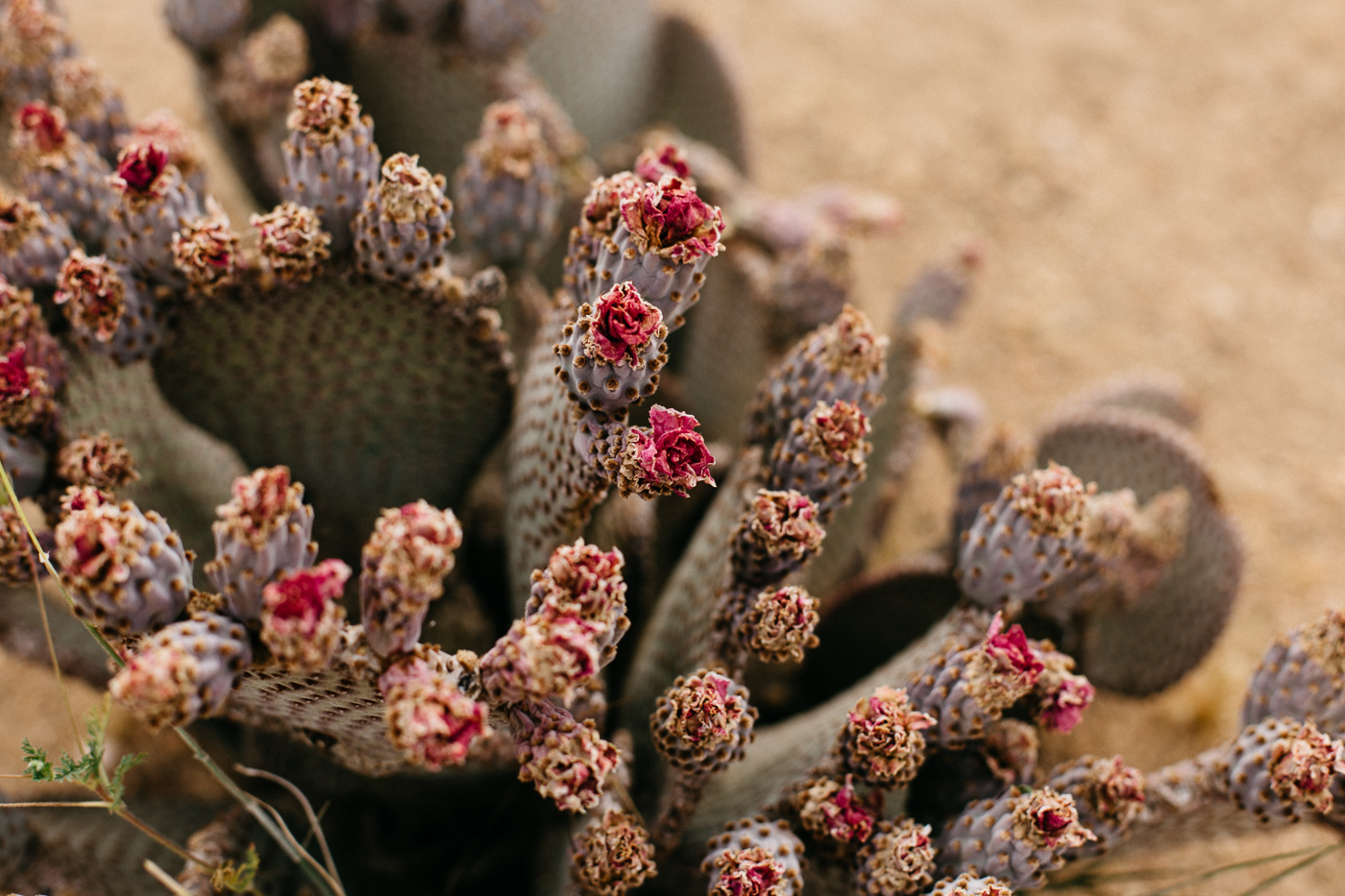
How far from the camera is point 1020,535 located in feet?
3.65

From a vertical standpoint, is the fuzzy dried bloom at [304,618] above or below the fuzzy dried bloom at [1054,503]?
above

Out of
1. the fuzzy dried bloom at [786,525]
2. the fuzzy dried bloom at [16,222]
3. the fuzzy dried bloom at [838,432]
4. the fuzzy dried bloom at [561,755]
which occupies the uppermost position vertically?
the fuzzy dried bloom at [16,222]

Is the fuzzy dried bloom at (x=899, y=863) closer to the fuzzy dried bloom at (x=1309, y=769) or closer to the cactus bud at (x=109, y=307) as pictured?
the fuzzy dried bloom at (x=1309, y=769)

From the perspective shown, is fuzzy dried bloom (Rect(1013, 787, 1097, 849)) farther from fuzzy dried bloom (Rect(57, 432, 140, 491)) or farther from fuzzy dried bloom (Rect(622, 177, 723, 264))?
fuzzy dried bloom (Rect(57, 432, 140, 491))

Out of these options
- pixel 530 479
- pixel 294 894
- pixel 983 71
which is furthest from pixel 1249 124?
pixel 294 894

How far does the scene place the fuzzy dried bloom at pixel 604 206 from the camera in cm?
103

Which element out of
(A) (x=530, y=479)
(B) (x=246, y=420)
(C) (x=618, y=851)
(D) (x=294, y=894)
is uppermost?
(B) (x=246, y=420)

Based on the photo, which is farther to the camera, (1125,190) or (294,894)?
(1125,190)

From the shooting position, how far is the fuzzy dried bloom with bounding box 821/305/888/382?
1107mm

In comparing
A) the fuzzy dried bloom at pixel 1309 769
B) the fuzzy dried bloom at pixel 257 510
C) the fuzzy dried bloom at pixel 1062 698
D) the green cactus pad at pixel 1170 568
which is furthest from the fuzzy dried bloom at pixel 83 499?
the green cactus pad at pixel 1170 568

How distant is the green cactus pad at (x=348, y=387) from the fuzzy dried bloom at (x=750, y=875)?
0.65 meters

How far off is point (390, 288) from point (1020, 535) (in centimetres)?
75

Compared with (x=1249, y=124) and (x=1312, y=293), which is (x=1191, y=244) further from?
(x=1249, y=124)

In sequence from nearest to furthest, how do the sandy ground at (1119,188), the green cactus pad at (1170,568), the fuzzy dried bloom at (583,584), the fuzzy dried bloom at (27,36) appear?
the fuzzy dried bloom at (583,584), the fuzzy dried bloom at (27,36), the green cactus pad at (1170,568), the sandy ground at (1119,188)
